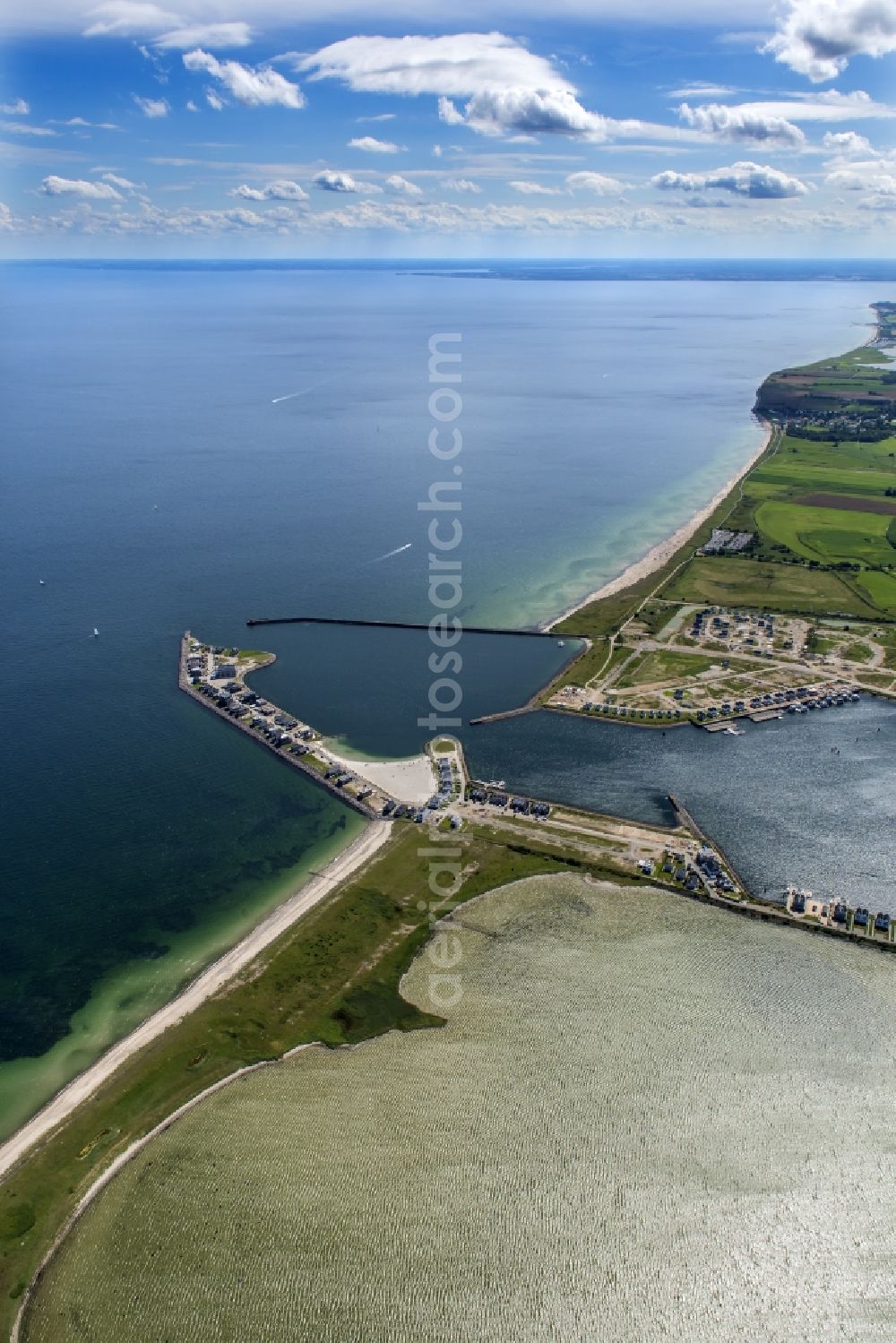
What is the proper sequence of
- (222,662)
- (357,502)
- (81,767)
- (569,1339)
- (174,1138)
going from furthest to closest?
(357,502), (222,662), (81,767), (174,1138), (569,1339)

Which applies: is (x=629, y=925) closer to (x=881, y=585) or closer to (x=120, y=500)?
(x=881, y=585)

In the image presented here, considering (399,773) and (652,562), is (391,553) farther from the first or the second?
(399,773)

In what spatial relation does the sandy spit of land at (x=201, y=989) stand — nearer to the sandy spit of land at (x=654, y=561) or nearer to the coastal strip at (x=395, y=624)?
the coastal strip at (x=395, y=624)

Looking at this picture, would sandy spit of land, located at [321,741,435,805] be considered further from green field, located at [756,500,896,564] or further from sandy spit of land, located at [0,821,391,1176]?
green field, located at [756,500,896,564]

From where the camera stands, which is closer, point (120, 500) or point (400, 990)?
point (400, 990)

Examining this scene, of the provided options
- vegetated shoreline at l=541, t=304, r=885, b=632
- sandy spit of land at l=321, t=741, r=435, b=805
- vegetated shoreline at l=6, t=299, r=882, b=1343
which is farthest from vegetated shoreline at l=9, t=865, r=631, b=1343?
vegetated shoreline at l=541, t=304, r=885, b=632

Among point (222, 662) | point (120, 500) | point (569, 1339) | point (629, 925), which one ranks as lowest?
point (569, 1339)

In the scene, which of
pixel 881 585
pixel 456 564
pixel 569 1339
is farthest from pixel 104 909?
pixel 881 585

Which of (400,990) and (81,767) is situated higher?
(81,767)
